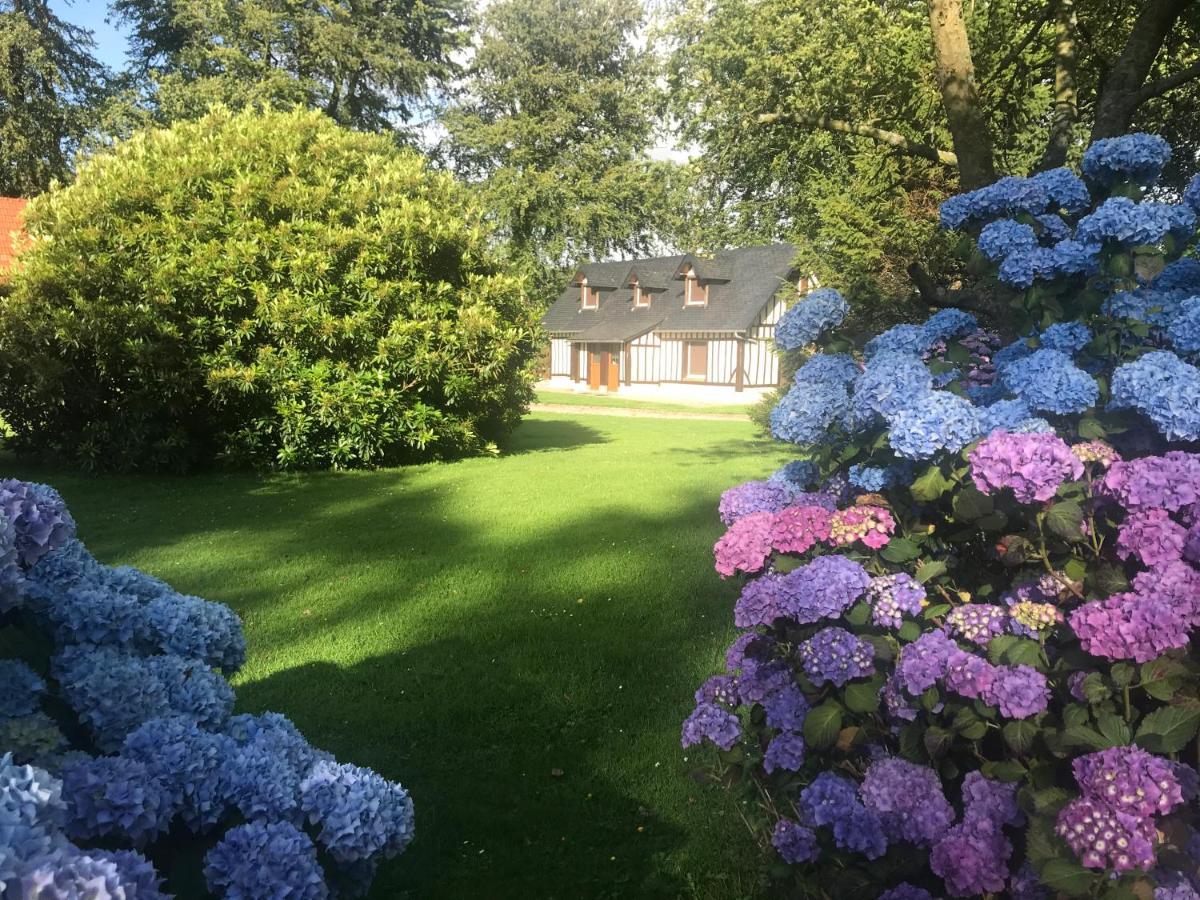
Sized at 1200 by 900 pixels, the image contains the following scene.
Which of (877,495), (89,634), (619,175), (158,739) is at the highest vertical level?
(619,175)

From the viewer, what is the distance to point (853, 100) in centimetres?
851

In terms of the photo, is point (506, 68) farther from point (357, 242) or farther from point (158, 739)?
point (158, 739)

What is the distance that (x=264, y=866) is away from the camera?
1479mm

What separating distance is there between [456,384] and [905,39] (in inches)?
296

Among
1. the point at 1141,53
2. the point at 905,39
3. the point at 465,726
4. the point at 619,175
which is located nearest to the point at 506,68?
the point at 619,175

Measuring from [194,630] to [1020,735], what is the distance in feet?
6.74

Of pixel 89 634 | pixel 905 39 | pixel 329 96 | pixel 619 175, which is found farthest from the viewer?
pixel 619 175

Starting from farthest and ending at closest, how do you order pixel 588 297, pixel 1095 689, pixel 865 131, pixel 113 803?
pixel 588 297 < pixel 865 131 < pixel 1095 689 < pixel 113 803

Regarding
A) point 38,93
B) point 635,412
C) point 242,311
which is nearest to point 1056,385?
point 242,311

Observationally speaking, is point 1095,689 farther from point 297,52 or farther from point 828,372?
point 297,52

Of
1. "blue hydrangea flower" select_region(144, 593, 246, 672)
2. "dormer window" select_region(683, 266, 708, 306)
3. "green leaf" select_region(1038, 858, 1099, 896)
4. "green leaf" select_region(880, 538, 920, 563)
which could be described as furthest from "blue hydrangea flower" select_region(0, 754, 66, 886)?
"dormer window" select_region(683, 266, 708, 306)

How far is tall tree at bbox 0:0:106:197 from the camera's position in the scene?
26156 mm

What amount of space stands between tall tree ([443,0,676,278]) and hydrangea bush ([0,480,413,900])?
3538 cm

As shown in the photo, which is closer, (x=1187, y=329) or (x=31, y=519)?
(x=31, y=519)
